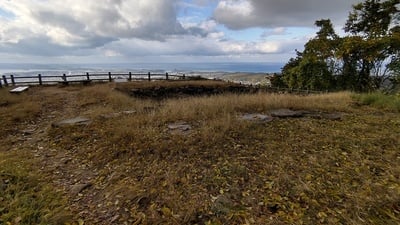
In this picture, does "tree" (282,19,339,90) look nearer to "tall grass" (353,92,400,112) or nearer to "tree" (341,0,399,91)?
"tree" (341,0,399,91)

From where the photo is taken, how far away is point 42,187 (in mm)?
3551

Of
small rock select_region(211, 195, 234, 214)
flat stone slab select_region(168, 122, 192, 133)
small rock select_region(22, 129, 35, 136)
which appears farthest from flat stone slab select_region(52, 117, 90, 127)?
small rock select_region(211, 195, 234, 214)

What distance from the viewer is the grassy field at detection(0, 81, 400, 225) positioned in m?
2.90

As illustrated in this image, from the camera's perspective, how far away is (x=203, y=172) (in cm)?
395

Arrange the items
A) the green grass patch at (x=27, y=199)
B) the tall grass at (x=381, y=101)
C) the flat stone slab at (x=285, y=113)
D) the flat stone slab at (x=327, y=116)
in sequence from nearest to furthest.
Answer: the green grass patch at (x=27, y=199)
the flat stone slab at (x=327, y=116)
the flat stone slab at (x=285, y=113)
the tall grass at (x=381, y=101)

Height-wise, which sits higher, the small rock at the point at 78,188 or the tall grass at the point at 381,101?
the tall grass at the point at 381,101

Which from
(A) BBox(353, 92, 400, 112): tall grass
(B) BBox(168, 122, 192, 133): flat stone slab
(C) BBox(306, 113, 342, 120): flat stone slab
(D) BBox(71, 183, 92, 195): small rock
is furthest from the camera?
(A) BBox(353, 92, 400, 112): tall grass

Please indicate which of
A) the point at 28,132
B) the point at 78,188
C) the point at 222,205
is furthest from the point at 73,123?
the point at 222,205

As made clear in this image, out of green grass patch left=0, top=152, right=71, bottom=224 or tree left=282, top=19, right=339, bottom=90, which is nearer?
green grass patch left=0, top=152, right=71, bottom=224

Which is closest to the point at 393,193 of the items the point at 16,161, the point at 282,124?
the point at 282,124

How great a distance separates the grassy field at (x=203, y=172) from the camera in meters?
2.90

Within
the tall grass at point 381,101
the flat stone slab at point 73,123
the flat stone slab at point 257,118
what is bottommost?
the flat stone slab at point 73,123

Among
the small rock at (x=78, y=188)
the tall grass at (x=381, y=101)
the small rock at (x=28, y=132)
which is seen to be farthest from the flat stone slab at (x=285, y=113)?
the small rock at (x=28, y=132)

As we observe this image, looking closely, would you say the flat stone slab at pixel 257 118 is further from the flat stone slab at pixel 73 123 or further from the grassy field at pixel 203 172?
the flat stone slab at pixel 73 123
